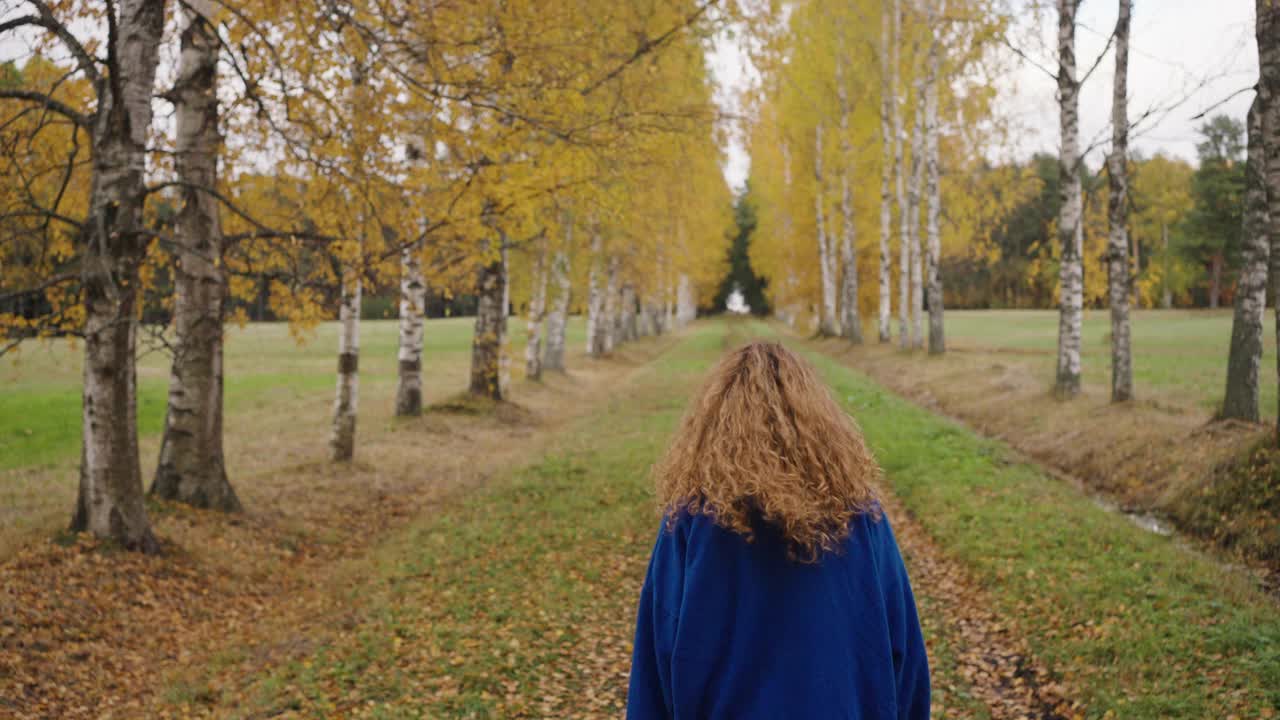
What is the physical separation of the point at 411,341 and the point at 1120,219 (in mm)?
12085

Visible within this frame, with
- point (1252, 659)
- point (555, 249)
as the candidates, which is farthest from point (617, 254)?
point (1252, 659)

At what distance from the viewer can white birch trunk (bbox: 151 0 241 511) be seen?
27.4 feet

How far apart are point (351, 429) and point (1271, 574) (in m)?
11.1

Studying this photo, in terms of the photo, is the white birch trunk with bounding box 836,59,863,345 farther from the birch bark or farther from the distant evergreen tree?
the distant evergreen tree

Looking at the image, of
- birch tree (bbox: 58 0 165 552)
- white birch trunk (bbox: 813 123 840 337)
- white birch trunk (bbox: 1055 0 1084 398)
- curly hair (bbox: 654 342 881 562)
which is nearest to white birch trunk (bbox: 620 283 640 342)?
white birch trunk (bbox: 813 123 840 337)

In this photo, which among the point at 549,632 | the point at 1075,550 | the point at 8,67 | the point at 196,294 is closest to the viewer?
the point at 549,632

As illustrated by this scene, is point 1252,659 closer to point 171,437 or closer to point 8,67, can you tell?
point 171,437

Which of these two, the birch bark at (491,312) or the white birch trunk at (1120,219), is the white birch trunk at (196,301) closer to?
the birch bark at (491,312)

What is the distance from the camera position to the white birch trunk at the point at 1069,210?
46.8ft

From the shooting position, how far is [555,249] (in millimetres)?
19953

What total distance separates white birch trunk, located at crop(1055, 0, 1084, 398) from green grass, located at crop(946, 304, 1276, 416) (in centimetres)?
139

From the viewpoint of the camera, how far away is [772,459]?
88.9 inches

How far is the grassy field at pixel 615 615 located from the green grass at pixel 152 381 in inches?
116

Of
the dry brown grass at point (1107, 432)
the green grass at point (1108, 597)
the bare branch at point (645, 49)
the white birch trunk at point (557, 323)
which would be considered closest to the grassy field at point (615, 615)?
the green grass at point (1108, 597)
